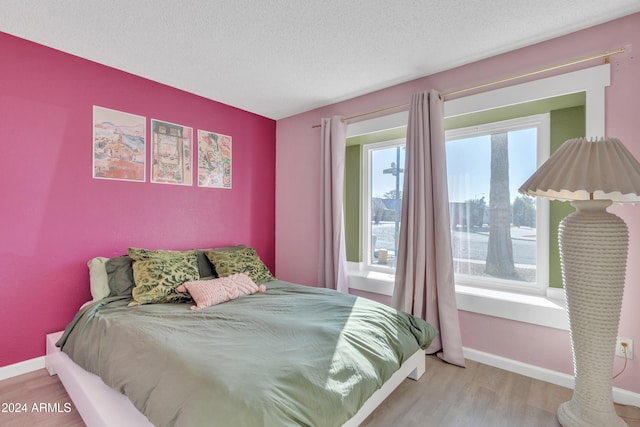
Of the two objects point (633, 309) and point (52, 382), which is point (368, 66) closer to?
point (633, 309)

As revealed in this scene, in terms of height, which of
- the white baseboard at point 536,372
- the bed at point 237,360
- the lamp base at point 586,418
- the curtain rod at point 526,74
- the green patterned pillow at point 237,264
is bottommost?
the white baseboard at point 536,372

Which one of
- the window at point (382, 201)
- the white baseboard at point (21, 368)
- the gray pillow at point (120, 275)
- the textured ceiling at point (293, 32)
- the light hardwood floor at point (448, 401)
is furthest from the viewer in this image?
the window at point (382, 201)

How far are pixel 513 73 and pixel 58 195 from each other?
11.4 feet

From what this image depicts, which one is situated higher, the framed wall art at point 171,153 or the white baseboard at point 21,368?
the framed wall art at point 171,153

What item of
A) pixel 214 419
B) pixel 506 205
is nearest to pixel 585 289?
pixel 506 205

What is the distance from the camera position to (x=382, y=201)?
3336 mm

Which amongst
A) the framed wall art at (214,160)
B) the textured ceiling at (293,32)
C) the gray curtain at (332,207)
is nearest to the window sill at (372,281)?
the gray curtain at (332,207)

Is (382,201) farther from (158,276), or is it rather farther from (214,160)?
(158,276)

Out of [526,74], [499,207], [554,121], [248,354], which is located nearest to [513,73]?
[526,74]

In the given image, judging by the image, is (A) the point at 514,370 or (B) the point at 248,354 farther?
(A) the point at 514,370

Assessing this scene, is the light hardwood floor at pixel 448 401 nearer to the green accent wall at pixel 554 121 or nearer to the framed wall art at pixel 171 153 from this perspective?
the green accent wall at pixel 554 121

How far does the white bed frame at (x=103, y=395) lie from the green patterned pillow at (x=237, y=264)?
1.14 meters

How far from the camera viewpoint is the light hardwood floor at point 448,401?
1.66m

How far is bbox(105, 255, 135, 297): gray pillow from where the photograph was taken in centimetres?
226
